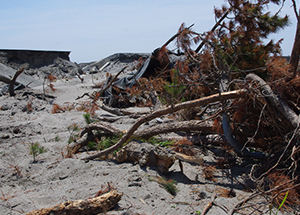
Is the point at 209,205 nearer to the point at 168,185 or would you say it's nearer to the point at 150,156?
the point at 168,185

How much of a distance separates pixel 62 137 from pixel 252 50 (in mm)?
4000

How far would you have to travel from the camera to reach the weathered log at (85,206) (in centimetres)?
192

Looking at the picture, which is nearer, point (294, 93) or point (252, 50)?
point (294, 93)

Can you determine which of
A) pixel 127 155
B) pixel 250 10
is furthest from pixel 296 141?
pixel 250 10

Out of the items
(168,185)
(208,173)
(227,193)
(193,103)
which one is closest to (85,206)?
(168,185)

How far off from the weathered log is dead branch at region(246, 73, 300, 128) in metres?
1.91

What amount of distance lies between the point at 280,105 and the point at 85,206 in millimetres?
2236

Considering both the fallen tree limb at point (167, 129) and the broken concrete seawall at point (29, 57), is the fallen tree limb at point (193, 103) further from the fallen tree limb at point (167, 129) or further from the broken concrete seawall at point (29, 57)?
the broken concrete seawall at point (29, 57)

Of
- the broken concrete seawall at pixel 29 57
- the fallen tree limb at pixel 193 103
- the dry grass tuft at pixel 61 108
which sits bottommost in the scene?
the dry grass tuft at pixel 61 108

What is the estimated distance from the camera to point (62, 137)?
4527mm

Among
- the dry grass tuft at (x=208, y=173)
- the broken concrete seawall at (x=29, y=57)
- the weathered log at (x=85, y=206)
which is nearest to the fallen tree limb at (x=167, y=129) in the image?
the dry grass tuft at (x=208, y=173)

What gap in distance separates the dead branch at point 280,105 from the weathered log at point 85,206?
1.91 metres

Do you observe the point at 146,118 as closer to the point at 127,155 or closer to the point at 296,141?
the point at 127,155

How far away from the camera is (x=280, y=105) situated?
2.69 m
